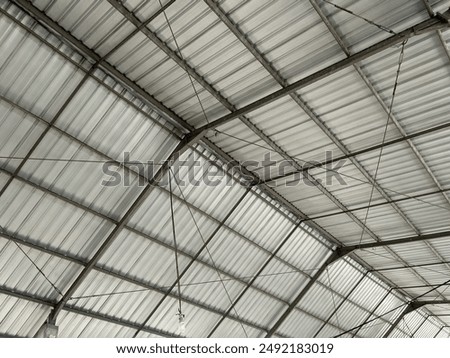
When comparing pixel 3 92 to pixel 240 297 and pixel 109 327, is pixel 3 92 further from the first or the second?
pixel 240 297

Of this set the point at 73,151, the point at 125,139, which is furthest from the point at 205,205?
the point at 73,151

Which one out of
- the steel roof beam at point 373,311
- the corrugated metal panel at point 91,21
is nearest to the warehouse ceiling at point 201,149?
the corrugated metal panel at point 91,21

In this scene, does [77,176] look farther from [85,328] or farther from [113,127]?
[85,328]

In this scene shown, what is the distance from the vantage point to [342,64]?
15.1 m

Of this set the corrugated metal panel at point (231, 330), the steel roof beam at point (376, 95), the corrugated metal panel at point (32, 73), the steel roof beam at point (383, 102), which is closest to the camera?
the steel roof beam at point (383, 102)

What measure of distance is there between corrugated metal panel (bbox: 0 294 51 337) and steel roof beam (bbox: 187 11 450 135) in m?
11.8

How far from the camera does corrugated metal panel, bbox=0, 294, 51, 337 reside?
19.2 meters

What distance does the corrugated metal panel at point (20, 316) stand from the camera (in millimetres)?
19156

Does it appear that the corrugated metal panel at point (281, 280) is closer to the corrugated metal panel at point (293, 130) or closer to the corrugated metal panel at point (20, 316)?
the corrugated metal panel at point (293, 130)

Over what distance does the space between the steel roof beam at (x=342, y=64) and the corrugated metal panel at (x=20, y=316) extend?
11820 mm

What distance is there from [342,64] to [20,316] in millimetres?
18368

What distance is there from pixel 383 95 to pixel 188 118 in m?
8.75

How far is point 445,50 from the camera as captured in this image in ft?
49.3

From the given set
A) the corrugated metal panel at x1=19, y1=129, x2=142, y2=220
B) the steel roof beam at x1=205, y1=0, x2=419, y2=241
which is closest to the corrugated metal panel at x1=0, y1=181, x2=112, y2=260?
the corrugated metal panel at x1=19, y1=129, x2=142, y2=220
